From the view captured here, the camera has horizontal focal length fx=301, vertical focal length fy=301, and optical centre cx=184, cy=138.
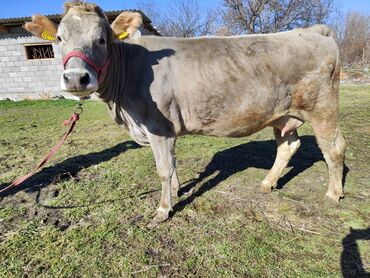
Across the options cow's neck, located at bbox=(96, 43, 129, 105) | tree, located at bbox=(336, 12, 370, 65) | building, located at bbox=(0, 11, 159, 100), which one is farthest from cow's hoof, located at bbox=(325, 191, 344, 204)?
tree, located at bbox=(336, 12, 370, 65)

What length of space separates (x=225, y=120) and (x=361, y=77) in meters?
16.8

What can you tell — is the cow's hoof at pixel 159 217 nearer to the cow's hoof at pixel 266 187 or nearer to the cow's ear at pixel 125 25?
the cow's hoof at pixel 266 187

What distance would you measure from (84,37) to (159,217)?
1.93 metres

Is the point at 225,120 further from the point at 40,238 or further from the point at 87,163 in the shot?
the point at 87,163

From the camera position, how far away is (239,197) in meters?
3.71

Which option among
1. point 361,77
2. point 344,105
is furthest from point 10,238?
point 361,77

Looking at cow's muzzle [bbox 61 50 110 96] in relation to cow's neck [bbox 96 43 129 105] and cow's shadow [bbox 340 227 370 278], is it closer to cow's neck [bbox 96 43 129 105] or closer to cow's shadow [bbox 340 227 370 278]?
cow's neck [bbox 96 43 129 105]

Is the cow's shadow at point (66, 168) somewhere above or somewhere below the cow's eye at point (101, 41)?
below

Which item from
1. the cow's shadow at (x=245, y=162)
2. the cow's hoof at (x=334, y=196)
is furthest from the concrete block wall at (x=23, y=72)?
the cow's hoof at (x=334, y=196)

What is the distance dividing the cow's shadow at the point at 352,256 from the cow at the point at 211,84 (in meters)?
0.63

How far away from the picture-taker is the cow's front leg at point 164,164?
316 cm

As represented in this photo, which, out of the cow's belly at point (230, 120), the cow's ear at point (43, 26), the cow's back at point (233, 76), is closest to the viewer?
the cow's ear at point (43, 26)

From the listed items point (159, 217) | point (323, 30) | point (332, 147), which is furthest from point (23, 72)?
point (332, 147)

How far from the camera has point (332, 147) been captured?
3.48 metres
